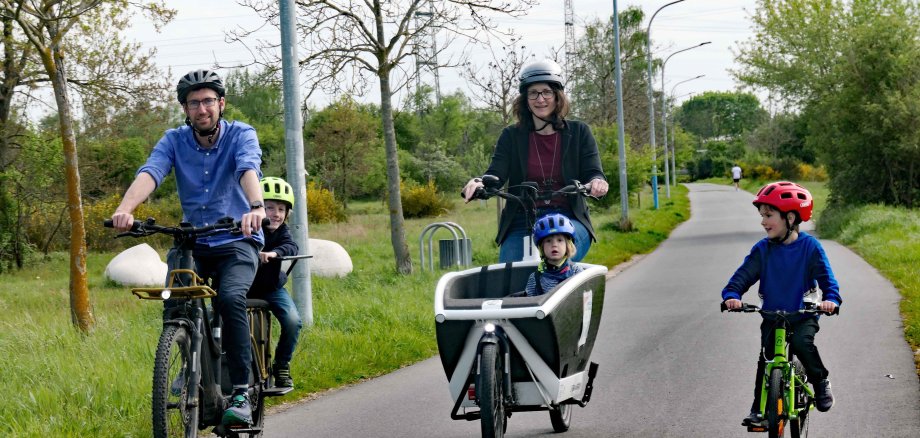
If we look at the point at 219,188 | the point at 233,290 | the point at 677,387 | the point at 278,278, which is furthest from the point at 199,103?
the point at 677,387

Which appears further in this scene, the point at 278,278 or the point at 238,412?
the point at 278,278

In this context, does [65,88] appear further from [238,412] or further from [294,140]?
[238,412]

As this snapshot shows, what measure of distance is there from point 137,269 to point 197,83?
20973 mm

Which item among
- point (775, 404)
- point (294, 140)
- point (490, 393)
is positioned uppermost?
point (294, 140)

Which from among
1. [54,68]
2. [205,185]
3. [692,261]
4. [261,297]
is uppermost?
[54,68]

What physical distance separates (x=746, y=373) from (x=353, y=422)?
3136 mm

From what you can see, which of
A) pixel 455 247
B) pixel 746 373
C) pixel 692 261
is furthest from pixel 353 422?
pixel 692 261

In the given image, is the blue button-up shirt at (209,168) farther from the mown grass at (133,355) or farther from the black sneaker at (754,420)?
the black sneaker at (754,420)

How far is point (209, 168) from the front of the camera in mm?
5426

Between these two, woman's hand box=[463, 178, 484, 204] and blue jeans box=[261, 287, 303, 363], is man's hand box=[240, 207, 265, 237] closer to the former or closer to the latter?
blue jeans box=[261, 287, 303, 363]

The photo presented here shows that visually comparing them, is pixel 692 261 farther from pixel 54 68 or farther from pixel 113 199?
pixel 113 199

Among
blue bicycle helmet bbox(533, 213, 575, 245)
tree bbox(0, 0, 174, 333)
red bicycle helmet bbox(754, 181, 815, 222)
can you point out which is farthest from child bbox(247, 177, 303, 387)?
tree bbox(0, 0, 174, 333)

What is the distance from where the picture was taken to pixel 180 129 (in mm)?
5492

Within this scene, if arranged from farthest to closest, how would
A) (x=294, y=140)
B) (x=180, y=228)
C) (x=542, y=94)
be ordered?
1. (x=294, y=140)
2. (x=542, y=94)
3. (x=180, y=228)
